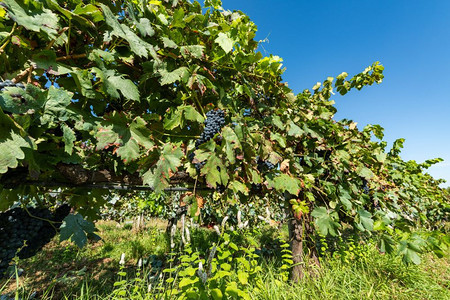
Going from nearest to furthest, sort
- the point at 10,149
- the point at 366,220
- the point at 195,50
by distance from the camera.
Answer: the point at 10,149 → the point at 195,50 → the point at 366,220

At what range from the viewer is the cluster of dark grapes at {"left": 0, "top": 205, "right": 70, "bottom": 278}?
1.57 m

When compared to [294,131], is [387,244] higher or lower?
lower

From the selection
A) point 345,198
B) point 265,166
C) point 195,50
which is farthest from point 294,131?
point 195,50

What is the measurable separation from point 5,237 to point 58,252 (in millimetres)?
4779

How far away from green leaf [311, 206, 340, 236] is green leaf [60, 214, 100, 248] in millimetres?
1692

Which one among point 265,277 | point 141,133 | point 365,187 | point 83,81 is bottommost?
point 265,277

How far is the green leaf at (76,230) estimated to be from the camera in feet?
3.54

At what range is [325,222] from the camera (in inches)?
73.9

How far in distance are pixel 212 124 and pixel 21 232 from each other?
1.62m

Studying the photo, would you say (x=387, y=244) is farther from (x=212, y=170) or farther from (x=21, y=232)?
(x=21, y=232)

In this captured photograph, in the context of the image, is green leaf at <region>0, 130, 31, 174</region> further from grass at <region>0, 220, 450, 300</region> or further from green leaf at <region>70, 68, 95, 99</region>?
grass at <region>0, 220, 450, 300</region>

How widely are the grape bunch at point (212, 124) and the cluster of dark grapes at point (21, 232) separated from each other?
120cm

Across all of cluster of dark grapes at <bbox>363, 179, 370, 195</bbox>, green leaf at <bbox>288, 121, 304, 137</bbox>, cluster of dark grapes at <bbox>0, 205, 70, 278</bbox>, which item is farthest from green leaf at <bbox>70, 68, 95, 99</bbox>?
cluster of dark grapes at <bbox>363, 179, 370, 195</bbox>

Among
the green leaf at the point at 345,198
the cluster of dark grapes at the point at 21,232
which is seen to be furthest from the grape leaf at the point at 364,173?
the cluster of dark grapes at the point at 21,232
